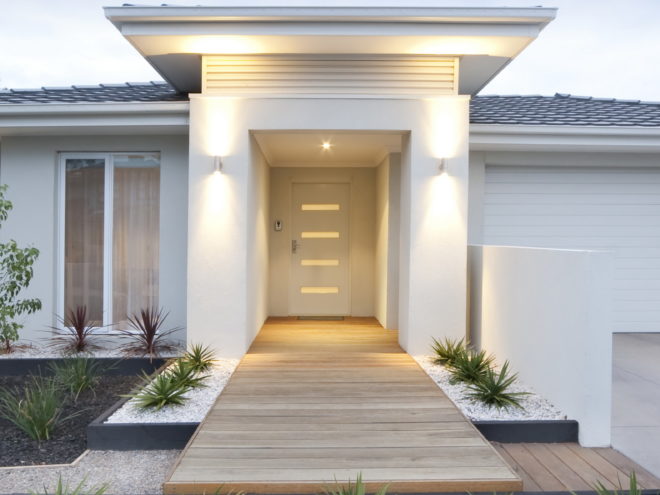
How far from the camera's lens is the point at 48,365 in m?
6.24

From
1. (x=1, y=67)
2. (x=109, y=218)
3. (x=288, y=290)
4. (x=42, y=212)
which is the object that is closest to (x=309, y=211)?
(x=288, y=290)

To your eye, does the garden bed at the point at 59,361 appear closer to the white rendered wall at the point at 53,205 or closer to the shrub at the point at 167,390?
the white rendered wall at the point at 53,205

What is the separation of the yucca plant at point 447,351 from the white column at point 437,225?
0.18 metres

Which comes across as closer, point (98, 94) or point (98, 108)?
point (98, 108)

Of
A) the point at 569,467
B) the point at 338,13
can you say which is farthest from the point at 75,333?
the point at 569,467

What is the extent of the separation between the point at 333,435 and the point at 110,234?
4525 millimetres

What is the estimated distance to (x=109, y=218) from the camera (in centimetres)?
704

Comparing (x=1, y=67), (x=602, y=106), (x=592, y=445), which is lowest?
(x=592, y=445)

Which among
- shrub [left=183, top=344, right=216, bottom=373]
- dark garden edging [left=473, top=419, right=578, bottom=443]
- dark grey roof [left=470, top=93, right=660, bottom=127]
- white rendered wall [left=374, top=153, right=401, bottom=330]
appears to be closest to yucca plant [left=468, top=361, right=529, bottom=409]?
dark garden edging [left=473, top=419, right=578, bottom=443]

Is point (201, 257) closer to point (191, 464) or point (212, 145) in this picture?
point (212, 145)

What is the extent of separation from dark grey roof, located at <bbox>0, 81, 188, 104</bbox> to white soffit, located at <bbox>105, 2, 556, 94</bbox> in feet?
6.52

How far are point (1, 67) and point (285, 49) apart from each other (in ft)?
110

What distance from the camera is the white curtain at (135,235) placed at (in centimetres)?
705

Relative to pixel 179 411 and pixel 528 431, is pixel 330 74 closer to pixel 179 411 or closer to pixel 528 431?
pixel 179 411
